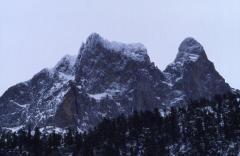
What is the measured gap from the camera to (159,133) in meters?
198

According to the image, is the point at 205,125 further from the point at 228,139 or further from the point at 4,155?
the point at 4,155

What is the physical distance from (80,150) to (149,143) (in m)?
21.2

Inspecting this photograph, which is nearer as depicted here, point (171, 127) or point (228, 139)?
point (228, 139)

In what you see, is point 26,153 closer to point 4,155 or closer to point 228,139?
point 4,155

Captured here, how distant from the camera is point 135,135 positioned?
198750mm

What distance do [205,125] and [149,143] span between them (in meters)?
17.8

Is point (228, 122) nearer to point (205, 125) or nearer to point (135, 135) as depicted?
point (205, 125)

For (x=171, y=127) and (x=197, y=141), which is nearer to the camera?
(x=197, y=141)

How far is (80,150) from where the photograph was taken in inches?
7712

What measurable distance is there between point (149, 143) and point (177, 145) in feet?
27.1

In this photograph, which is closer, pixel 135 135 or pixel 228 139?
pixel 228 139

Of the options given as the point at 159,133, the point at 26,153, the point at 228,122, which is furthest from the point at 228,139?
the point at 26,153

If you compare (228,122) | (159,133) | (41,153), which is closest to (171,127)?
(159,133)

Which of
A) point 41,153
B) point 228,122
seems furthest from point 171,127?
point 41,153
